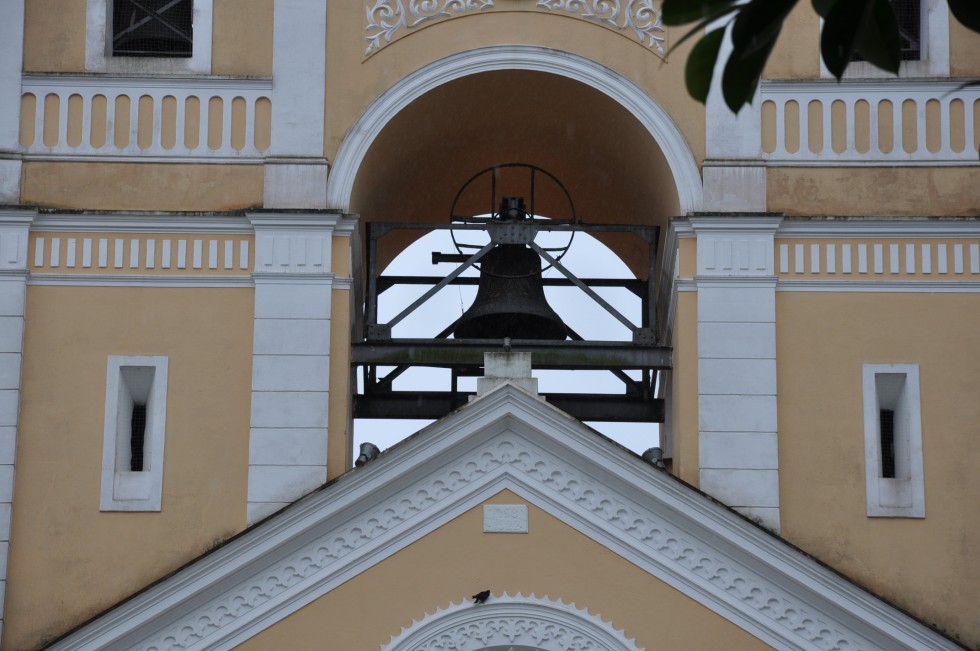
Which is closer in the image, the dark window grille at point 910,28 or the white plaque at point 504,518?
the white plaque at point 504,518

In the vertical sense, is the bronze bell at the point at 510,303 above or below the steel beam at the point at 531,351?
above

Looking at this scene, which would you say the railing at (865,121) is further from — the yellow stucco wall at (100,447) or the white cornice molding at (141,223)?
the yellow stucco wall at (100,447)

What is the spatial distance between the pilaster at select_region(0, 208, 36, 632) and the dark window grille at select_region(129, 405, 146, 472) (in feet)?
3.03

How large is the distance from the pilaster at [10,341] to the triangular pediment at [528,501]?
1.54 metres

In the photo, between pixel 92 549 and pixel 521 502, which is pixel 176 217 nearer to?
pixel 92 549

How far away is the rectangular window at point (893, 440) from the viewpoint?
14734mm

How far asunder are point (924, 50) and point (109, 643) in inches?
330

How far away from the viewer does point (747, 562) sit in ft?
45.3

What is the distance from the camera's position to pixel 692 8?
215 inches

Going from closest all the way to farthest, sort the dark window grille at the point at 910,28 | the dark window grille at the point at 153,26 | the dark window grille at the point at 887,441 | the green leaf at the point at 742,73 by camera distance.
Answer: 1. the green leaf at the point at 742,73
2. the dark window grille at the point at 887,441
3. the dark window grille at the point at 910,28
4. the dark window grille at the point at 153,26

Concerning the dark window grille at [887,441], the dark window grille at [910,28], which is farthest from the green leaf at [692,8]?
the dark window grille at [910,28]

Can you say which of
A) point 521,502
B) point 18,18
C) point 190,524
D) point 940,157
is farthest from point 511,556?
point 18,18

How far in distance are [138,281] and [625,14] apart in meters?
4.74

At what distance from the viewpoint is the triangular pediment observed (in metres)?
13.7
